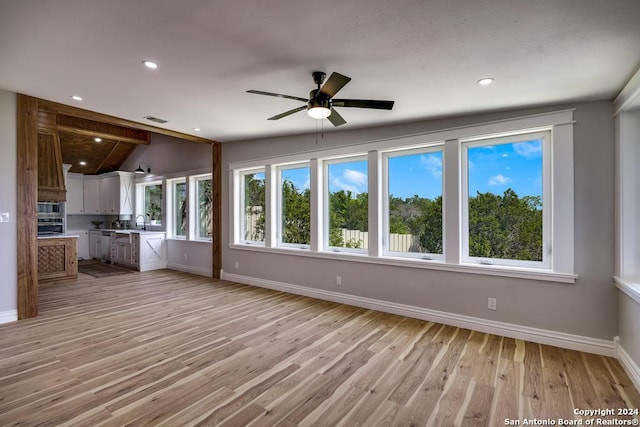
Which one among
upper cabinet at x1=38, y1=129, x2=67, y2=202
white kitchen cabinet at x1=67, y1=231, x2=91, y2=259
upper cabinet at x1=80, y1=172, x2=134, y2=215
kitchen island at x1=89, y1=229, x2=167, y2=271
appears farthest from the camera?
white kitchen cabinet at x1=67, y1=231, x2=91, y2=259

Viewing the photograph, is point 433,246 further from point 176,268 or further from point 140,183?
point 140,183

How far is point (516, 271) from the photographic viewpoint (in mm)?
3355

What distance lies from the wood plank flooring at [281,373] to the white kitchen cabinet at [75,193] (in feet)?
19.2

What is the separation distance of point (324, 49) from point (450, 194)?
237cm

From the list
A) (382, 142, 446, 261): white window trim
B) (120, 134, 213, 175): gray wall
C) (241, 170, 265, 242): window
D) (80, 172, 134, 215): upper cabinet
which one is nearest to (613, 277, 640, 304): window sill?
(382, 142, 446, 261): white window trim

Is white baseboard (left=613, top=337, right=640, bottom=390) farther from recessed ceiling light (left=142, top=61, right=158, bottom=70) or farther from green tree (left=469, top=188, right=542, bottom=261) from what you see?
recessed ceiling light (left=142, top=61, right=158, bottom=70)

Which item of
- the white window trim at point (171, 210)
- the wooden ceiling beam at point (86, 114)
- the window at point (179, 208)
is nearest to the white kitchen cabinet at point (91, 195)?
the white window trim at point (171, 210)

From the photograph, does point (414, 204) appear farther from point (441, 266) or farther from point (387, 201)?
point (441, 266)

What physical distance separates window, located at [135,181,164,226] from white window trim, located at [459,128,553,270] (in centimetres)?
701

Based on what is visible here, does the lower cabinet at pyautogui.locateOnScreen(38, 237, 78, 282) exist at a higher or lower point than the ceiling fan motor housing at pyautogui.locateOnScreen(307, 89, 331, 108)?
lower

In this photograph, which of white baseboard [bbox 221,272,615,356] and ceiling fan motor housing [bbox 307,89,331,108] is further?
white baseboard [bbox 221,272,615,356]

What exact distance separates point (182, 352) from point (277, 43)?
2.86m

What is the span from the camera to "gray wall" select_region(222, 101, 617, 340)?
301cm

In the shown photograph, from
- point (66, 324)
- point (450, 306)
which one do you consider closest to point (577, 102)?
point (450, 306)
